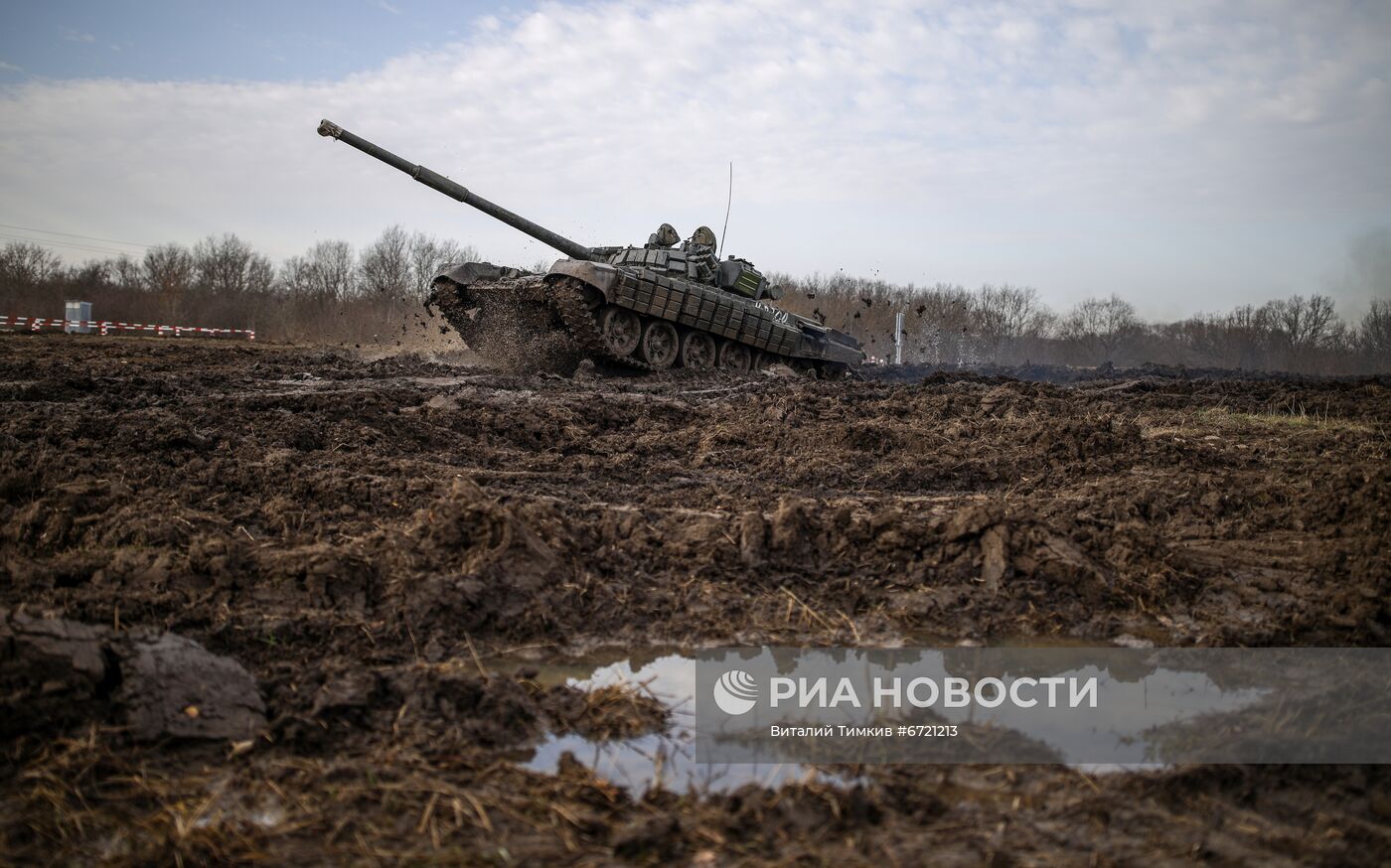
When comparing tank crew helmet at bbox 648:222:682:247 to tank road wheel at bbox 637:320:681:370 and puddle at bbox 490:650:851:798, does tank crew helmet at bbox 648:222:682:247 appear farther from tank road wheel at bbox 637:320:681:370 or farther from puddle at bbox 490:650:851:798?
puddle at bbox 490:650:851:798

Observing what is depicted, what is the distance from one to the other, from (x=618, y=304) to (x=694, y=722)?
1278cm

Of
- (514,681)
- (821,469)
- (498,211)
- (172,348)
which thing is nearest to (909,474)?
(821,469)

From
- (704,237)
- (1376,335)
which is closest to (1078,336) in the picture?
(1376,335)

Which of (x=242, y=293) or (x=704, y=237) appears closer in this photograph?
(x=704, y=237)

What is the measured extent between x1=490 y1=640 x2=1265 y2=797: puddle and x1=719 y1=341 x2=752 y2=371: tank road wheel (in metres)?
14.3

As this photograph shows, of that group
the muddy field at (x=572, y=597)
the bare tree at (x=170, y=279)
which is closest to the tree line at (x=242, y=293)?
the bare tree at (x=170, y=279)

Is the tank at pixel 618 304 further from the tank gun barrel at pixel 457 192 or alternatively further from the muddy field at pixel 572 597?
the muddy field at pixel 572 597

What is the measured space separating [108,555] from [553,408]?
5.64 m

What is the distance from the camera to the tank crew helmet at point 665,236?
19344mm

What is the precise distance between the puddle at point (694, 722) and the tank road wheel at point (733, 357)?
14294 mm

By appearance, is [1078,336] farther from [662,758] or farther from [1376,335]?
[662,758]

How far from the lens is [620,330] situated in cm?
1708

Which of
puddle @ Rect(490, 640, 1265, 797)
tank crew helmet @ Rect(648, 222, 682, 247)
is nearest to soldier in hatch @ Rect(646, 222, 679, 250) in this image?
tank crew helmet @ Rect(648, 222, 682, 247)

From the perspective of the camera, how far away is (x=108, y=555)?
5523 millimetres
